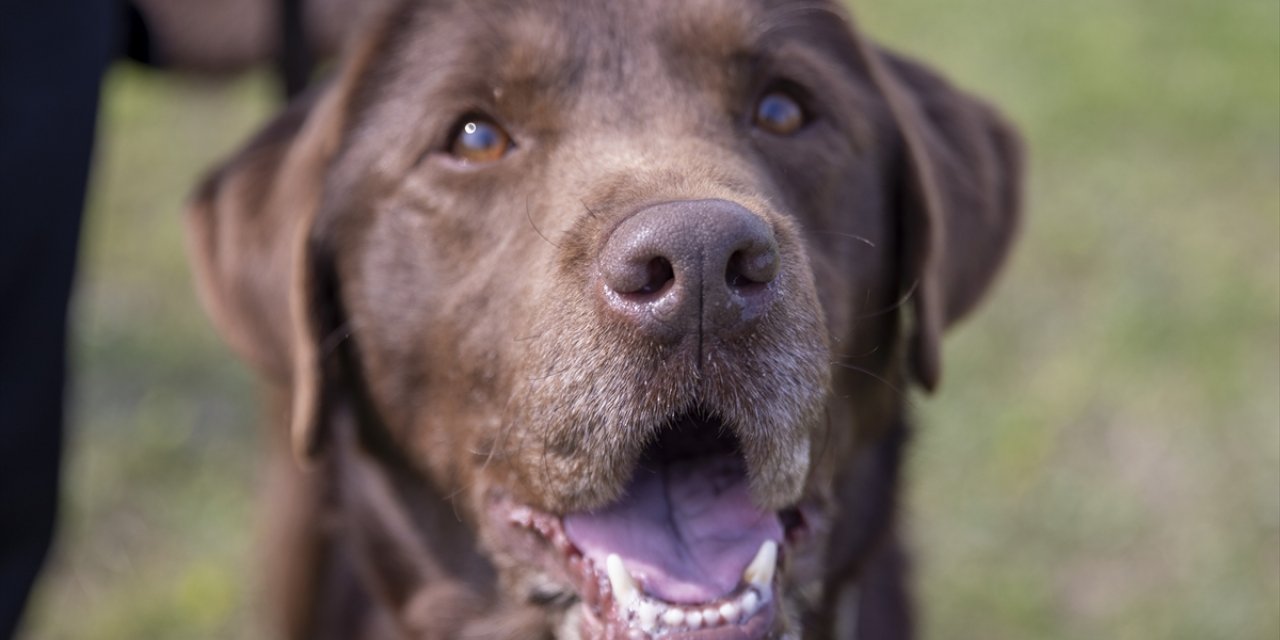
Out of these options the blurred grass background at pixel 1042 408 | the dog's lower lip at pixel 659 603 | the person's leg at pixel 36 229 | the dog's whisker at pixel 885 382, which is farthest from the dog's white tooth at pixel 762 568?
the blurred grass background at pixel 1042 408

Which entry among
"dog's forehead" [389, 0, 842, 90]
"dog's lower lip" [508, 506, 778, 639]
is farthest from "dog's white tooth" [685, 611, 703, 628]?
"dog's forehead" [389, 0, 842, 90]

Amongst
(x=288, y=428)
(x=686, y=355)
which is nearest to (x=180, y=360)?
(x=288, y=428)

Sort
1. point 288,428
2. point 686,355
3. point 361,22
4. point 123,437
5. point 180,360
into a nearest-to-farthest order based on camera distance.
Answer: point 686,355, point 361,22, point 288,428, point 123,437, point 180,360

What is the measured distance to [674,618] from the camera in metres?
2.34

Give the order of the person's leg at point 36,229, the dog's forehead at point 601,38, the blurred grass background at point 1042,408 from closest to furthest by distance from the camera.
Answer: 1. the person's leg at point 36,229
2. the dog's forehead at point 601,38
3. the blurred grass background at point 1042,408

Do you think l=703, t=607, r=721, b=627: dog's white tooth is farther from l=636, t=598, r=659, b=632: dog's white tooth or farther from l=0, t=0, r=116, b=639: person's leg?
l=0, t=0, r=116, b=639: person's leg

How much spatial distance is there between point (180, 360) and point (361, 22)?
2390 mm

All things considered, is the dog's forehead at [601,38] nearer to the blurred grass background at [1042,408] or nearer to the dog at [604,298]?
the dog at [604,298]

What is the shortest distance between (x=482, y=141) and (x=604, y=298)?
0.66 metres

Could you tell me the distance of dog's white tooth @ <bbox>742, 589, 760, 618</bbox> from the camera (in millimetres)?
2367

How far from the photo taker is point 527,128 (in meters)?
2.69

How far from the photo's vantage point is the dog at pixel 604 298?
2.28 m

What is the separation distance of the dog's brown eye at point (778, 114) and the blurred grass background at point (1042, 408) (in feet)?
4.87

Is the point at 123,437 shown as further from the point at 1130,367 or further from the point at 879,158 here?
the point at 1130,367
